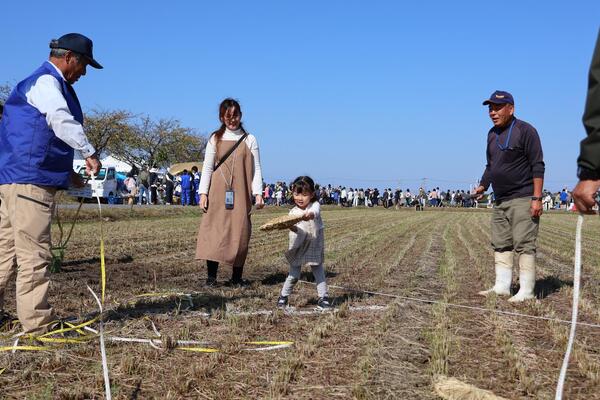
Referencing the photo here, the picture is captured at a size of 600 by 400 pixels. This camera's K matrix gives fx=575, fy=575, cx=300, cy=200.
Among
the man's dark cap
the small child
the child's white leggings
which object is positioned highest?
the man's dark cap

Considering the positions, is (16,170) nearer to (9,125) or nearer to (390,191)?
(9,125)

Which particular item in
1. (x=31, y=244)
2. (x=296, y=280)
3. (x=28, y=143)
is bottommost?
(x=296, y=280)

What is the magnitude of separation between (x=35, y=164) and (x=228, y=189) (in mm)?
2756

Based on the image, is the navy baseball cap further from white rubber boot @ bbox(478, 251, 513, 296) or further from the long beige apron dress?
the long beige apron dress

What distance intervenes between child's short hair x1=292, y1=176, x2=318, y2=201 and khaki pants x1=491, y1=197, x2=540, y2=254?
218 cm

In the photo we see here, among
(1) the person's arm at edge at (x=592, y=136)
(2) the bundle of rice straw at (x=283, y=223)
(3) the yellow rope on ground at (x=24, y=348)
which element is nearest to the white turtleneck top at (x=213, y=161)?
(2) the bundle of rice straw at (x=283, y=223)

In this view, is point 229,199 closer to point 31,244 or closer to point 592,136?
point 31,244

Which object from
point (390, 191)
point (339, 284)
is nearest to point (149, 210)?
point (339, 284)

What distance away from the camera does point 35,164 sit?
3850 mm

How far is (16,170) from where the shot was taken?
3834 millimetres

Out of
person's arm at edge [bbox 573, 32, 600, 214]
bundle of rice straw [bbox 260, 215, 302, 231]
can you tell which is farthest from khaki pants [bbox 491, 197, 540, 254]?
person's arm at edge [bbox 573, 32, 600, 214]

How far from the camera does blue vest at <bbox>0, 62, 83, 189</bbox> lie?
3818mm

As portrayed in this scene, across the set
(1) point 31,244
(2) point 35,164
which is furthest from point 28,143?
(1) point 31,244

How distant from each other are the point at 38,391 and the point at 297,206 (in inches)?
111
